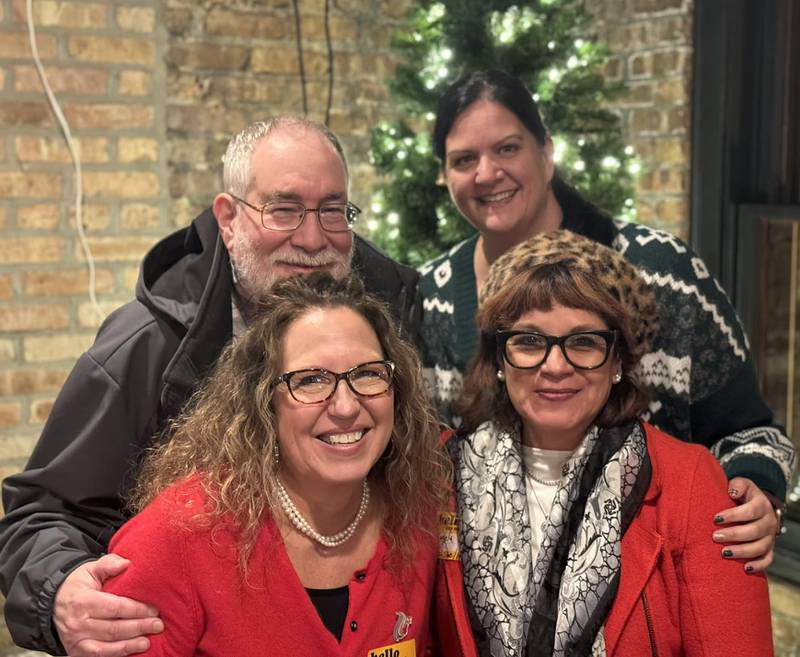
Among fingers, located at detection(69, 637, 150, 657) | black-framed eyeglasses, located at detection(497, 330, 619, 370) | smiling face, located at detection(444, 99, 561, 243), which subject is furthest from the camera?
smiling face, located at detection(444, 99, 561, 243)

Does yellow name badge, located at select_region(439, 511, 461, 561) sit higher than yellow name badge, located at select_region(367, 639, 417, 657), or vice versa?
Answer: yellow name badge, located at select_region(439, 511, 461, 561)

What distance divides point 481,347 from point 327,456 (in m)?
0.46

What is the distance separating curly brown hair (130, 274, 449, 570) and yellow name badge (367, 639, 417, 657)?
0.47ft

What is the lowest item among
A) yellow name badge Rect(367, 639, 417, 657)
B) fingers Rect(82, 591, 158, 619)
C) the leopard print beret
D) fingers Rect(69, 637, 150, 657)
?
yellow name badge Rect(367, 639, 417, 657)

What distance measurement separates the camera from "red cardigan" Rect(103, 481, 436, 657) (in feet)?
5.57

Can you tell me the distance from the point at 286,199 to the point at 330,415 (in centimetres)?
55

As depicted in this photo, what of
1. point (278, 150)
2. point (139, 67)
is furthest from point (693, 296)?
point (139, 67)

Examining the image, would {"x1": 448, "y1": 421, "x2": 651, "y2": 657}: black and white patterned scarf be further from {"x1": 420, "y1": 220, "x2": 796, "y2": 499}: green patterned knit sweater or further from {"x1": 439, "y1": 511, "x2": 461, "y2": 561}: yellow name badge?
{"x1": 420, "y1": 220, "x2": 796, "y2": 499}: green patterned knit sweater

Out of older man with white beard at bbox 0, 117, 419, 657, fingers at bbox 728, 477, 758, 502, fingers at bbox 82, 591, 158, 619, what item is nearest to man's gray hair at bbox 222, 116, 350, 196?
older man with white beard at bbox 0, 117, 419, 657

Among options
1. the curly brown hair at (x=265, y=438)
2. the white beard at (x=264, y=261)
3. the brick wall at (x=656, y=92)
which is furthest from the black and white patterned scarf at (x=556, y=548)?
the brick wall at (x=656, y=92)

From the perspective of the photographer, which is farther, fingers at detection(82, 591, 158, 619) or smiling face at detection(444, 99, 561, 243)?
smiling face at detection(444, 99, 561, 243)

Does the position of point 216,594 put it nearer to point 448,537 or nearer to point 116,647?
point 116,647

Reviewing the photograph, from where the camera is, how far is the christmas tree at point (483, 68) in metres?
3.26

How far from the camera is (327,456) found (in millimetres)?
1766
